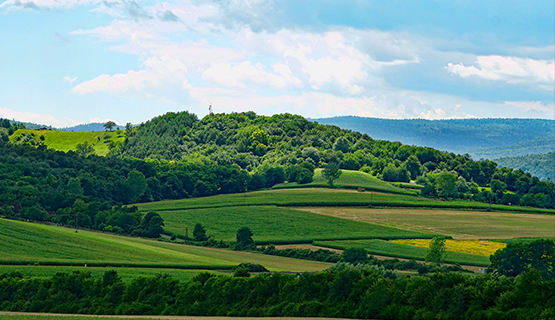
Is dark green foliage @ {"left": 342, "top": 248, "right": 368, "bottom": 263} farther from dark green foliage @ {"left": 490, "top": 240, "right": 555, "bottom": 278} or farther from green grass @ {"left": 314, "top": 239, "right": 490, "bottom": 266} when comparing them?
dark green foliage @ {"left": 490, "top": 240, "right": 555, "bottom": 278}

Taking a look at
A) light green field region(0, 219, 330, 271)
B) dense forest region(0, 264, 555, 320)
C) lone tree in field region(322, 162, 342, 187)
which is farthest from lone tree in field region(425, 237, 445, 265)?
lone tree in field region(322, 162, 342, 187)

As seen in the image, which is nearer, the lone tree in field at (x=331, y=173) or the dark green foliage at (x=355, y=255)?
the dark green foliage at (x=355, y=255)

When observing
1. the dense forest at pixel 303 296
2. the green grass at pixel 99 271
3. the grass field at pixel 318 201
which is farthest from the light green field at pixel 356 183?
the dense forest at pixel 303 296

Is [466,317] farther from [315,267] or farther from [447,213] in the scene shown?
[447,213]

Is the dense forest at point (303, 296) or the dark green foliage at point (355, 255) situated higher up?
the dense forest at point (303, 296)

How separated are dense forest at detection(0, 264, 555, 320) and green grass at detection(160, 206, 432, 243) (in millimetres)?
50704

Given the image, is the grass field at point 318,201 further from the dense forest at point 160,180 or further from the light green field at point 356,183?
the dense forest at point 160,180

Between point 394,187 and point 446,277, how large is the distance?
120986mm

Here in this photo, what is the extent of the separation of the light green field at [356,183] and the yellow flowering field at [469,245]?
5218 centimetres

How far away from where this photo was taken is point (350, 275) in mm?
46125

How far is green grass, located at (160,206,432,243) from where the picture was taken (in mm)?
104812

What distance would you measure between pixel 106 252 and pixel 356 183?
288 feet

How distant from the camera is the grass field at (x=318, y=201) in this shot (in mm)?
134375

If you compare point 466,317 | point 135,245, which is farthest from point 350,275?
point 135,245
